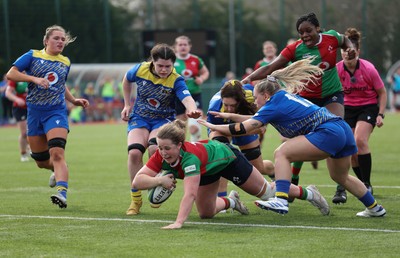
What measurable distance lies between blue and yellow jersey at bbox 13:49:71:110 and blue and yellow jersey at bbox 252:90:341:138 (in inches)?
115

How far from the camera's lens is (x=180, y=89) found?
379 inches

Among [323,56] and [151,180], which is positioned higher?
[323,56]

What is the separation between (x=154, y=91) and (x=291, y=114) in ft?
6.57

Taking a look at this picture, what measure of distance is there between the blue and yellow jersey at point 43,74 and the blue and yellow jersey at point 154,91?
0.92 metres

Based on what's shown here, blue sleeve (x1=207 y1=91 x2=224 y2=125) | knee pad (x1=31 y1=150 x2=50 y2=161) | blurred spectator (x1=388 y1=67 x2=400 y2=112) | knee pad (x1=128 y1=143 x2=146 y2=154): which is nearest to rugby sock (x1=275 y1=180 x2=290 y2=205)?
blue sleeve (x1=207 y1=91 x2=224 y2=125)

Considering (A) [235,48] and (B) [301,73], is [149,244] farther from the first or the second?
(A) [235,48]

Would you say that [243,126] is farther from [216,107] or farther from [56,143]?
[56,143]

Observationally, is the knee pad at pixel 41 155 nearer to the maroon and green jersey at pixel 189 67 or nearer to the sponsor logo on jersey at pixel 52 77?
the sponsor logo on jersey at pixel 52 77

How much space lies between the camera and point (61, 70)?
10.3 metres

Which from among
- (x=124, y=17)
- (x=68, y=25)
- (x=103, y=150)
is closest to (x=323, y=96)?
(x=103, y=150)

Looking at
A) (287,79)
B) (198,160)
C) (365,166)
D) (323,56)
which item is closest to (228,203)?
(198,160)

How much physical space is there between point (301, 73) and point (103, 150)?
41.0 feet

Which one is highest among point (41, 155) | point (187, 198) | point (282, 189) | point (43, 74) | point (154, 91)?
point (43, 74)

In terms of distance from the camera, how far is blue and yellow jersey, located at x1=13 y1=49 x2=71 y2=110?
10125 mm
